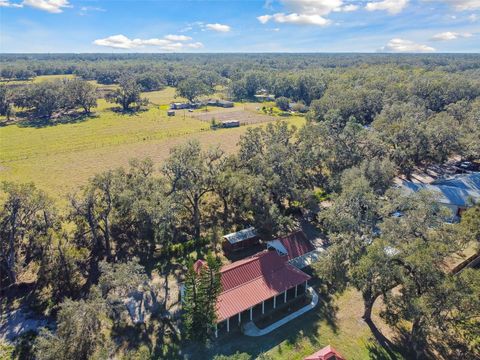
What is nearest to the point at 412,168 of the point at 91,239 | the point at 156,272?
the point at 156,272

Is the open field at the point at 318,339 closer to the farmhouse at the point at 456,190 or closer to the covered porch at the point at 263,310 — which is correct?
the covered porch at the point at 263,310

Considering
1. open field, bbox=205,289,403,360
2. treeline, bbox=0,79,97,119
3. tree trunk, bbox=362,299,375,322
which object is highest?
treeline, bbox=0,79,97,119

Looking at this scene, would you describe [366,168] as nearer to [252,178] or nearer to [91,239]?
[252,178]

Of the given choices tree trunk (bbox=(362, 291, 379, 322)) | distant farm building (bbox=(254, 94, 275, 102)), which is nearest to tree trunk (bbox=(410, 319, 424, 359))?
tree trunk (bbox=(362, 291, 379, 322))

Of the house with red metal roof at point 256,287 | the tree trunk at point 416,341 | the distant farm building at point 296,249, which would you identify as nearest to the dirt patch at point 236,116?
the distant farm building at point 296,249

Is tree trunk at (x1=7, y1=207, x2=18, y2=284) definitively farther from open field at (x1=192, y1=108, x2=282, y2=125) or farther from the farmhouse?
open field at (x1=192, y1=108, x2=282, y2=125)

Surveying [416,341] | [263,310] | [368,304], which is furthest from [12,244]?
[416,341]
